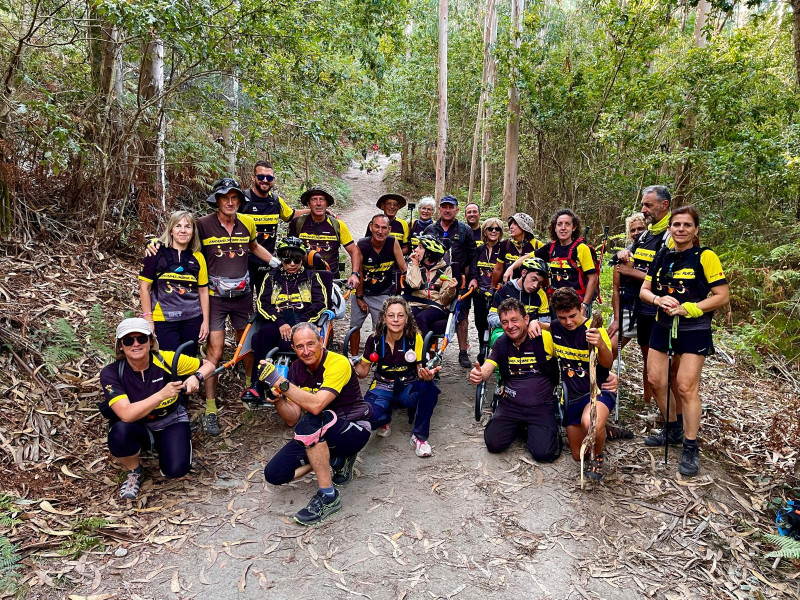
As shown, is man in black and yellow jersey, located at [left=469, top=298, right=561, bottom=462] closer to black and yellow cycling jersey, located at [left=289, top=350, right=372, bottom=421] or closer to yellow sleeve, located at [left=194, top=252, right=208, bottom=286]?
black and yellow cycling jersey, located at [left=289, top=350, right=372, bottom=421]

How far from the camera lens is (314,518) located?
159 inches

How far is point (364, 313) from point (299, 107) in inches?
134

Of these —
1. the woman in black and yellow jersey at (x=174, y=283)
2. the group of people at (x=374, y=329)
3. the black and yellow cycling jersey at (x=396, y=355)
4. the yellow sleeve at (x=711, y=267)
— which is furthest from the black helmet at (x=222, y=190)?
the yellow sleeve at (x=711, y=267)

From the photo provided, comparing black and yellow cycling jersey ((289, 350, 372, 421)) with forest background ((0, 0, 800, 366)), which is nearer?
black and yellow cycling jersey ((289, 350, 372, 421))

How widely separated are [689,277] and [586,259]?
3.86 ft

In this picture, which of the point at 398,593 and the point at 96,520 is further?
the point at 96,520

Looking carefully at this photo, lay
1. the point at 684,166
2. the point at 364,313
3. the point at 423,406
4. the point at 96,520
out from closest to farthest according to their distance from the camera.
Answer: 1. the point at 96,520
2. the point at 423,406
3. the point at 364,313
4. the point at 684,166

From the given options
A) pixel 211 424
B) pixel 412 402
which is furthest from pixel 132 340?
pixel 412 402

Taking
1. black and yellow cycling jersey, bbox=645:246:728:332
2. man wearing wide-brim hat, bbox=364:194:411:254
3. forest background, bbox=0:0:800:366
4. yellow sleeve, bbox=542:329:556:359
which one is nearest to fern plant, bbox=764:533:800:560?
black and yellow cycling jersey, bbox=645:246:728:332

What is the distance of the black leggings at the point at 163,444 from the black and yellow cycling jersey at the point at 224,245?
1534mm

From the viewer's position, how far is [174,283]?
5.00m

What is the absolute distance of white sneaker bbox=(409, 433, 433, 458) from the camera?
4.93 meters

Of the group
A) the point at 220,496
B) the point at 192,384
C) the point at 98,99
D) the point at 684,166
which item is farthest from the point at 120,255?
the point at 684,166

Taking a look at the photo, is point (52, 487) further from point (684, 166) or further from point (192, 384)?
point (684, 166)
